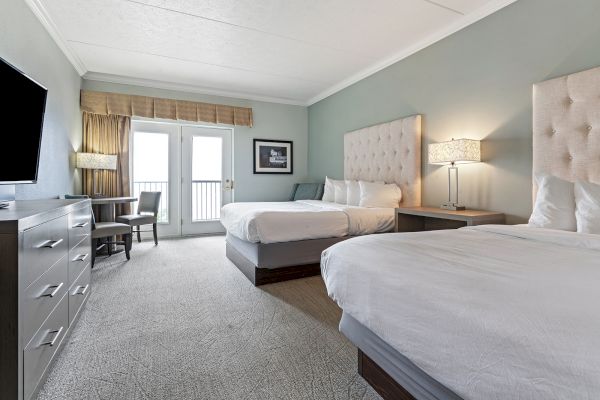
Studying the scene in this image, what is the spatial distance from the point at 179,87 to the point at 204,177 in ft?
5.27

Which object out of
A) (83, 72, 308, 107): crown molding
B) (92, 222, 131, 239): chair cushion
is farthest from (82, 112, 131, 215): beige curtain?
(92, 222, 131, 239): chair cushion

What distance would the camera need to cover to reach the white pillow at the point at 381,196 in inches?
144

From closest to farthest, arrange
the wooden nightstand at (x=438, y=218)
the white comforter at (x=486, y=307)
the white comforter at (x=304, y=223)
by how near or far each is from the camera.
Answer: the white comforter at (x=486, y=307) → the wooden nightstand at (x=438, y=218) → the white comforter at (x=304, y=223)

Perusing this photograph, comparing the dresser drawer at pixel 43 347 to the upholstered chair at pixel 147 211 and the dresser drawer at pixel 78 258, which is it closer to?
the dresser drawer at pixel 78 258

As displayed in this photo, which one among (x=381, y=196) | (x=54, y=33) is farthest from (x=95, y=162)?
(x=381, y=196)

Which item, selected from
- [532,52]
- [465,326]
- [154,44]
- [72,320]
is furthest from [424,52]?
[72,320]

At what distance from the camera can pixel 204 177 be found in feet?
18.5

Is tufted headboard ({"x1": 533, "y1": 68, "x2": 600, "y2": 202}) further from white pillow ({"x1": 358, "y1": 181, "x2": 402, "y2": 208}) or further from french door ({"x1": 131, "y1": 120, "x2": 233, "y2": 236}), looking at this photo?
french door ({"x1": 131, "y1": 120, "x2": 233, "y2": 236})

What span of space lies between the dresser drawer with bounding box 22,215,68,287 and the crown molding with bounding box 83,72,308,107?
379 cm

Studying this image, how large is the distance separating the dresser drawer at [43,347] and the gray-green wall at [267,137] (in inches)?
160

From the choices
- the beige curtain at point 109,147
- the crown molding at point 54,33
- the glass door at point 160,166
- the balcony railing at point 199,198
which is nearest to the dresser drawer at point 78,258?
the crown molding at point 54,33

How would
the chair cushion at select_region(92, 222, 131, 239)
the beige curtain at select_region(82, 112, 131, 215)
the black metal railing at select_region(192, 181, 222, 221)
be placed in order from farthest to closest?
the black metal railing at select_region(192, 181, 222, 221), the beige curtain at select_region(82, 112, 131, 215), the chair cushion at select_region(92, 222, 131, 239)

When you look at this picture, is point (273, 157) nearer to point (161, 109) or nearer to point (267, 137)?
point (267, 137)

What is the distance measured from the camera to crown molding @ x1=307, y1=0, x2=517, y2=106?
108 inches
